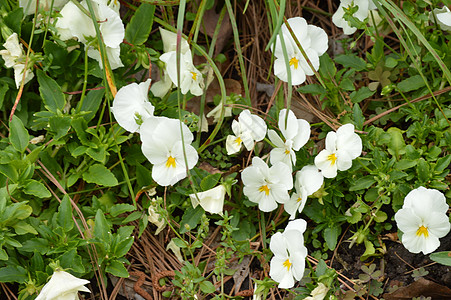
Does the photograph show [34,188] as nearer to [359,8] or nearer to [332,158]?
[332,158]

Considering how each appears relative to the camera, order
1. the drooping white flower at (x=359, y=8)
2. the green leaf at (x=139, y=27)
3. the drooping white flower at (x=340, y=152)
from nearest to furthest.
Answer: the drooping white flower at (x=340, y=152) < the drooping white flower at (x=359, y=8) < the green leaf at (x=139, y=27)

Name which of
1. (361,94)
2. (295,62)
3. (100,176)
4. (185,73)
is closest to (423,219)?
(361,94)

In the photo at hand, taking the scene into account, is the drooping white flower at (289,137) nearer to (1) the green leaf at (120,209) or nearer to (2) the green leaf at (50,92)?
(1) the green leaf at (120,209)

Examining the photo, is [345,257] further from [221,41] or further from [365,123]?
[221,41]

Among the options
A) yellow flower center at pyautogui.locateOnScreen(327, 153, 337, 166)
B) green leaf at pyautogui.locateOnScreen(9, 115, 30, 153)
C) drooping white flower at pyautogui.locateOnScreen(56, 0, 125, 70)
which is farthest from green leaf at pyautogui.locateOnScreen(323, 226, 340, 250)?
green leaf at pyautogui.locateOnScreen(9, 115, 30, 153)

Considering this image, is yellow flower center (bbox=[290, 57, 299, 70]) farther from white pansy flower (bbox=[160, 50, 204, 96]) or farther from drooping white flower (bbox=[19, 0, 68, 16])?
drooping white flower (bbox=[19, 0, 68, 16])

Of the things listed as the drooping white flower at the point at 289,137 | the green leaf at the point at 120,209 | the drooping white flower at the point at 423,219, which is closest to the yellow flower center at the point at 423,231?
the drooping white flower at the point at 423,219

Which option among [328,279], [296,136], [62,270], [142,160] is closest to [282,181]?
[296,136]

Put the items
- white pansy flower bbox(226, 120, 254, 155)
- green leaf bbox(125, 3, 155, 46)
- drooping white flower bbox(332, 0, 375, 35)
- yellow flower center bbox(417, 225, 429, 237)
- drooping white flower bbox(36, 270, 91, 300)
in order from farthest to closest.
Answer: green leaf bbox(125, 3, 155, 46)
drooping white flower bbox(332, 0, 375, 35)
white pansy flower bbox(226, 120, 254, 155)
yellow flower center bbox(417, 225, 429, 237)
drooping white flower bbox(36, 270, 91, 300)
